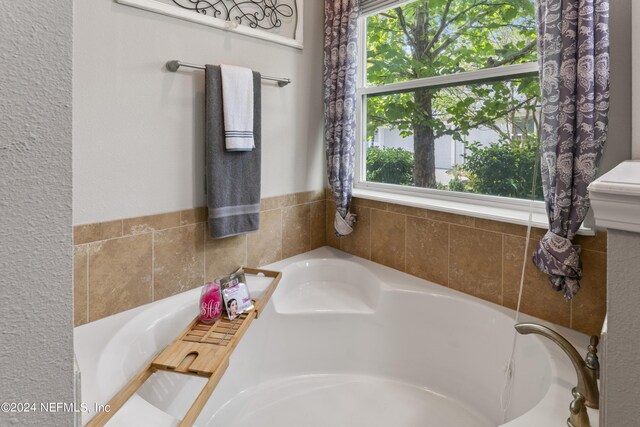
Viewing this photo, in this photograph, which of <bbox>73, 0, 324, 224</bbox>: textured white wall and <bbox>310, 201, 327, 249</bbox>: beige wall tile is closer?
<bbox>73, 0, 324, 224</bbox>: textured white wall

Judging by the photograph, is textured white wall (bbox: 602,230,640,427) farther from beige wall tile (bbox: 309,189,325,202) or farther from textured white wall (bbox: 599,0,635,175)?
beige wall tile (bbox: 309,189,325,202)

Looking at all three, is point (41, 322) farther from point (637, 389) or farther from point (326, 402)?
point (326, 402)

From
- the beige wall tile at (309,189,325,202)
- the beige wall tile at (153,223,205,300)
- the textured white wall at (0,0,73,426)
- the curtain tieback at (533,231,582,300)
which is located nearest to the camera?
the textured white wall at (0,0,73,426)

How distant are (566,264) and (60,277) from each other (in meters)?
1.44

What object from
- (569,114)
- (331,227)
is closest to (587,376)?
(569,114)

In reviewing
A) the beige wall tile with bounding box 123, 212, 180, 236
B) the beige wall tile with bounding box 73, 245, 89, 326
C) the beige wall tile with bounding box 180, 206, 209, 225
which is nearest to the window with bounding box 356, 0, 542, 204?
the beige wall tile with bounding box 180, 206, 209, 225

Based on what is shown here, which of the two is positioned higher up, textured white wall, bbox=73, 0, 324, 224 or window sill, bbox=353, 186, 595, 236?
textured white wall, bbox=73, 0, 324, 224

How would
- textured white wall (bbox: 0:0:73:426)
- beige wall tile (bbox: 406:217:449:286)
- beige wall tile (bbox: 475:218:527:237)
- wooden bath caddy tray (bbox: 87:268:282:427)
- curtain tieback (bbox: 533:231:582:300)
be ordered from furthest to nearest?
beige wall tile (bbox: 406:217:449:286) → beige wall tile (bbox: 475:218:527:237) → curtain tieback (bbox: 533:231:582:300) → wooden bath caddy tray (bbox: 87:268:282:427) → textured white wall (bbox: 0:0:73:426)

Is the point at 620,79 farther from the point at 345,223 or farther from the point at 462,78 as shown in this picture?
the point at 345,223

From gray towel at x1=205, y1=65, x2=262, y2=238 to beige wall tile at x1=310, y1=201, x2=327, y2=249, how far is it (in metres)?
0.51

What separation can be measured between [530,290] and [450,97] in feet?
3.32

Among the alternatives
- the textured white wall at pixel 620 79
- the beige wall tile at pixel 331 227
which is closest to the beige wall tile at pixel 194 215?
the beige wall tile at pixel 331 227

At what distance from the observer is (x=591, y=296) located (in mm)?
1325

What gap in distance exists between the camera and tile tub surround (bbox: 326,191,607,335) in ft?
4.36
